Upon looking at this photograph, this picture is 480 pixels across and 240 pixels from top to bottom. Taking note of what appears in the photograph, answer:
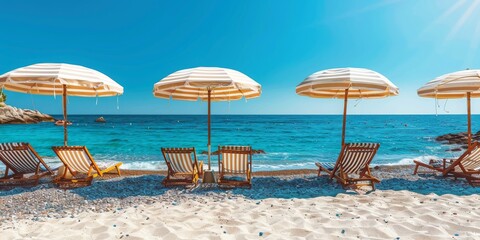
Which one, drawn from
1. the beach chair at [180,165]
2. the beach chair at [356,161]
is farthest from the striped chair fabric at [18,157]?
the beach chair at [356,161]

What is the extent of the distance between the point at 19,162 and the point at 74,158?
4.43 feet

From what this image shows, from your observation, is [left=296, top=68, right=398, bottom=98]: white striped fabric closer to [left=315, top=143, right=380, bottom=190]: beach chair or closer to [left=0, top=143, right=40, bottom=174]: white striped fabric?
[left=315, top=143, right=380, bottom=190]: beach chair

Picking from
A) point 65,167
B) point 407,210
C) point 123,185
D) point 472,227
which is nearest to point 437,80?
point 407,210

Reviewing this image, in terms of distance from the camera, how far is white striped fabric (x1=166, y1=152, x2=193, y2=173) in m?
5.91

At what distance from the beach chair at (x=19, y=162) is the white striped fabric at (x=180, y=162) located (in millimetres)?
2727

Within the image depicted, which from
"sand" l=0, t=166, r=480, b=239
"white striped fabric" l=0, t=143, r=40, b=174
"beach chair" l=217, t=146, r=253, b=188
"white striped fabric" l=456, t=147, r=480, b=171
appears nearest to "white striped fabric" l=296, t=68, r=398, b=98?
"beach chair" l=217, t=146, r=253, b=188

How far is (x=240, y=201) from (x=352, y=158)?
2.51 metres

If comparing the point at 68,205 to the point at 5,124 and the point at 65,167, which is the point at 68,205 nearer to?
the point at 65,167

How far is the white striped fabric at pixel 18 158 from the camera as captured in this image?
585cm

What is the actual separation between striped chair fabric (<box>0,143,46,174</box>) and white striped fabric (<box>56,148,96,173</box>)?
3.20 feet

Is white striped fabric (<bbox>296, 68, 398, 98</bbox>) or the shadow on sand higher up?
white striped fabric (<bbox>296, 68, 398, 98</bbox>)

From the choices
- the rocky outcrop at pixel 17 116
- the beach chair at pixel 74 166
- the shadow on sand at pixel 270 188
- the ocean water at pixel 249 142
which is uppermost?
the rocky outcrop at pixel 17 116

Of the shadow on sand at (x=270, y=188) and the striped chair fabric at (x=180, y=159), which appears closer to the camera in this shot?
the shadow on sand at (x=270, y=188)

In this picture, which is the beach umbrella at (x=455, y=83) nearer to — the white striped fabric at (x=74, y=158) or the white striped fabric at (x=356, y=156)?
the white striped fabric at (x=356, y=156)
